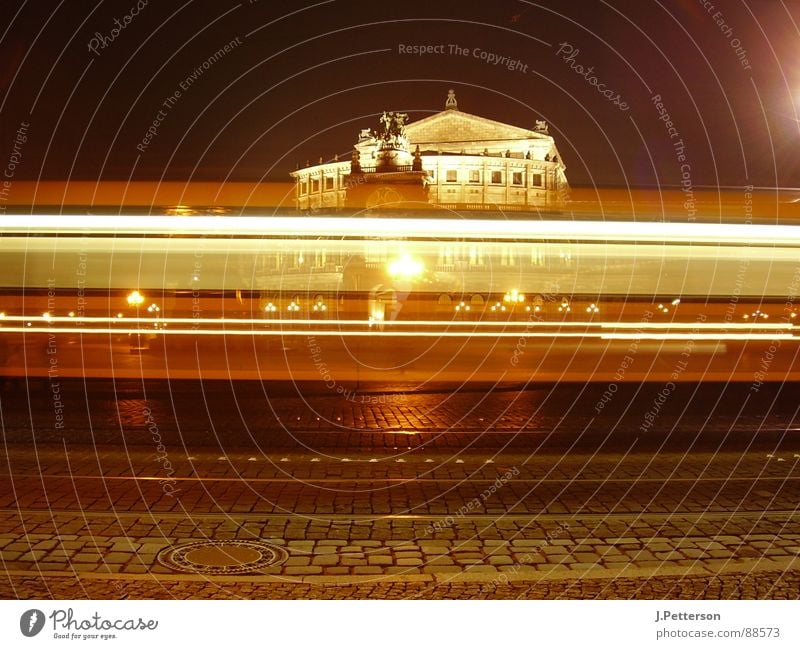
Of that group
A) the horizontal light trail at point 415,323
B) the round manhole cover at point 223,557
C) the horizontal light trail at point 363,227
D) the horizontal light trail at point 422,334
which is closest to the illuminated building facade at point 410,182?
the horizontal light trail at point 363,227

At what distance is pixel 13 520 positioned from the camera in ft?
20.5

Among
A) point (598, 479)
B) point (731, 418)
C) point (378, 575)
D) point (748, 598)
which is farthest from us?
point (731, 418)

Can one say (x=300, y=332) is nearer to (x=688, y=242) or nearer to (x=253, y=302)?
(x=253, y=302)

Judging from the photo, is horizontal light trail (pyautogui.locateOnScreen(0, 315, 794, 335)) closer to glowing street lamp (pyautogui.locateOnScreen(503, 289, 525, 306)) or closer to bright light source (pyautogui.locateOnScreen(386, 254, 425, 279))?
glowing street lamp (pyautogui.locateOnScreen(503, 289, 525, 306))

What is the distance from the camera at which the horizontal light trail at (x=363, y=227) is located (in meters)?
11.5

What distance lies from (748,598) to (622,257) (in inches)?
289

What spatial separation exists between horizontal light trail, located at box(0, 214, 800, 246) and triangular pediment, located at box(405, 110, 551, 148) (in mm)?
19380

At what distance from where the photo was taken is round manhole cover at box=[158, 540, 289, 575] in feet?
17.0

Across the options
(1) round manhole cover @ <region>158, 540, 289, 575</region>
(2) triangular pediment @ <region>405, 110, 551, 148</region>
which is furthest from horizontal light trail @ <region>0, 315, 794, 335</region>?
(2) triangular pediment @ <region>405, 110, 551, 148</region>

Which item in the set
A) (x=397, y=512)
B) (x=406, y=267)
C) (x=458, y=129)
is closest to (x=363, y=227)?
A: (x=406, y=267)

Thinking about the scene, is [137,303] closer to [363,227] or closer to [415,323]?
[363,227]

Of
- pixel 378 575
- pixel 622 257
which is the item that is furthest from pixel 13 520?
pixel 622 257

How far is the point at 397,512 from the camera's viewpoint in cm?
680

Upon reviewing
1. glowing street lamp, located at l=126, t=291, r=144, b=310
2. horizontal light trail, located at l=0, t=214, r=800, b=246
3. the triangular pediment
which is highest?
the triangular pediment
